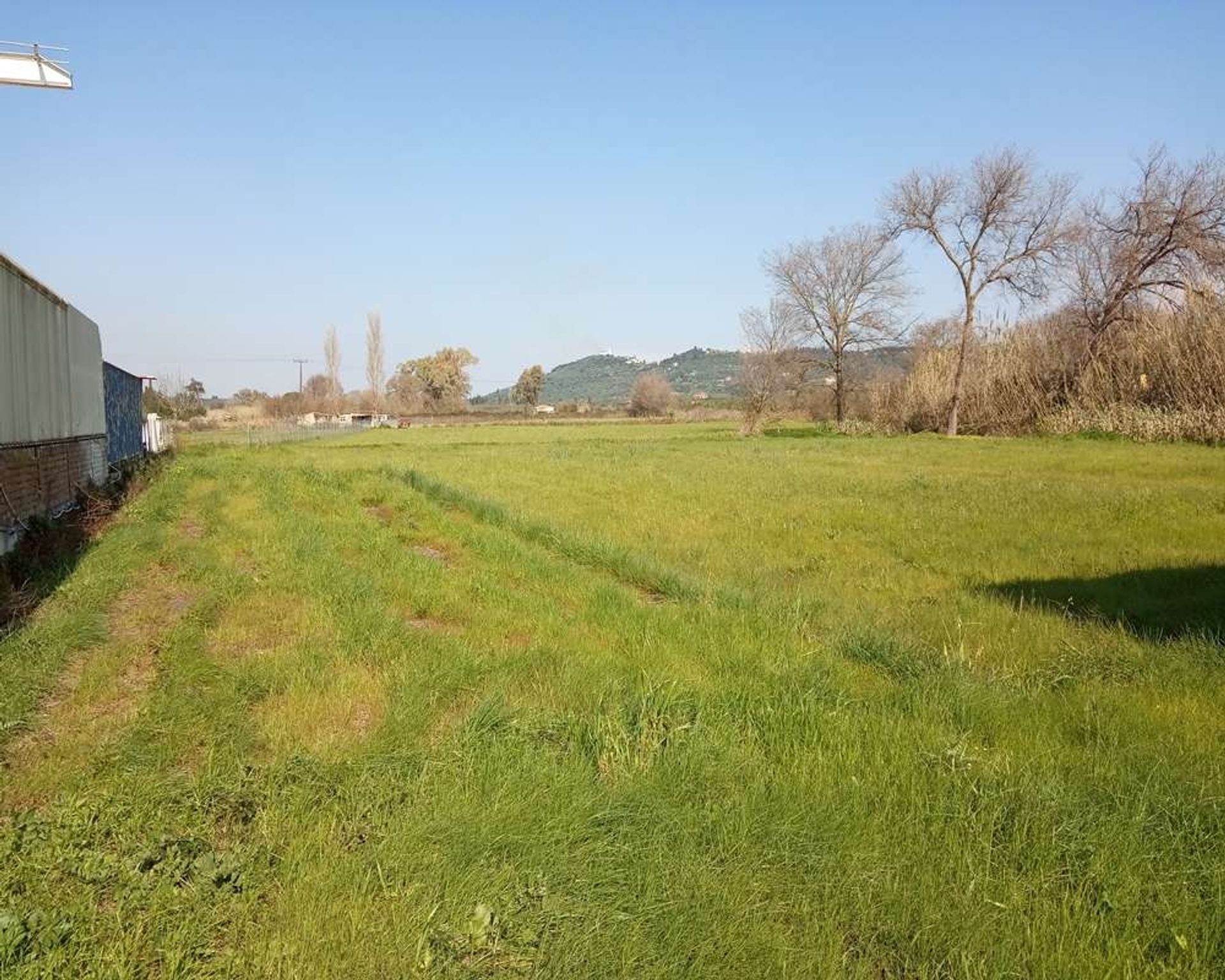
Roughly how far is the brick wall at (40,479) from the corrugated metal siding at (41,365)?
0.17m

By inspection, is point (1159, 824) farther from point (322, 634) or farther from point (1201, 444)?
point (1201, 444)

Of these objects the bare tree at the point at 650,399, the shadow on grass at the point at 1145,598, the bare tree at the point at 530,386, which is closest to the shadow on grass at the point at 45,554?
the shadow on grass at the point at 1145,598

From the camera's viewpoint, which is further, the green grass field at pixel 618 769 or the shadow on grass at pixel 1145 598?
the shadow on grass at pixel 1145 598

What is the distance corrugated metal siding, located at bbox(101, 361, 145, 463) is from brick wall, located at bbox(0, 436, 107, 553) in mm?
3586

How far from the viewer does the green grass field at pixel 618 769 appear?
2355 millimetres

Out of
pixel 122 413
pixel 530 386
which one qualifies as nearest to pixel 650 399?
pixel 530 386

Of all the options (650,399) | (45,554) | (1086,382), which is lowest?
(45,554)

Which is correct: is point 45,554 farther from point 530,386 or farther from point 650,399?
point 530,386

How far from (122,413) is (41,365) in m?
10.4

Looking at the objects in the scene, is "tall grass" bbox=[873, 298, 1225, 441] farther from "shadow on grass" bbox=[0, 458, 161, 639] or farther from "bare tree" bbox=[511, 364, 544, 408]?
"bare tree" bbox=[511, 364, 544, 408]

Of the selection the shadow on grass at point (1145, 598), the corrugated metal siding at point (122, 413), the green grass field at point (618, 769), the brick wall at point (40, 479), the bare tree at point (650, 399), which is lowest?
the green grass field at point (618, 769)

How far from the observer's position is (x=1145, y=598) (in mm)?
6688

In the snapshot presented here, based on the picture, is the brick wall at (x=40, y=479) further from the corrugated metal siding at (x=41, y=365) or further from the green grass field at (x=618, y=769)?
the green grass field at (x=618, y=769)

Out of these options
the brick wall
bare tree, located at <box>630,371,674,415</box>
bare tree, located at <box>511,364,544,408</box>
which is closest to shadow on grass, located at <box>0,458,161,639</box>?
the brick wall
